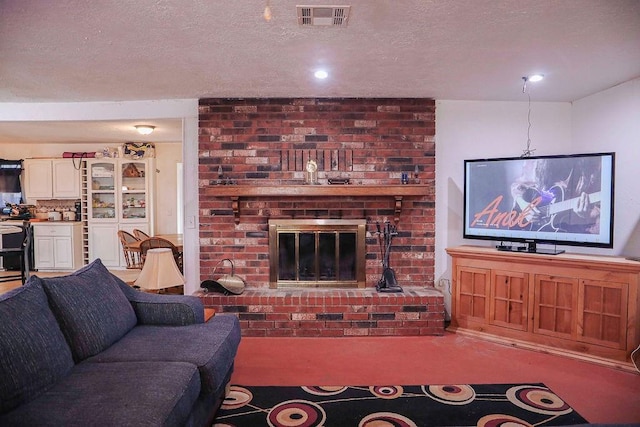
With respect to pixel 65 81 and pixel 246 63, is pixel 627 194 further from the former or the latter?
pixel 65 81

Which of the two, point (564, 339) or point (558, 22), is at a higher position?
point (558, 22)

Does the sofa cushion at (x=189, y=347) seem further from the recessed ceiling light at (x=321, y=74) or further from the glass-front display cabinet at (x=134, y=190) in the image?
the glass-front display cabinet at (x=134, y=190)

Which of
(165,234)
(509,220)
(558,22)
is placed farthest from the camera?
(165,234)

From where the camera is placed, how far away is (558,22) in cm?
212

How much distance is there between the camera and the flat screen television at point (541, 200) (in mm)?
3039

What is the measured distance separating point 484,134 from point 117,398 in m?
3.75

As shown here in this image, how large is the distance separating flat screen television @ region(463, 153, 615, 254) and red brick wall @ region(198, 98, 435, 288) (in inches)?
17.7

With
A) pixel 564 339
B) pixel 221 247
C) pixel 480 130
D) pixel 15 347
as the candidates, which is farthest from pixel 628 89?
pixel 15 347

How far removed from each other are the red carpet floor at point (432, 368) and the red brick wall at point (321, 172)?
76 cm

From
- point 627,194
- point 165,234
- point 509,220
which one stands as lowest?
point 165,234

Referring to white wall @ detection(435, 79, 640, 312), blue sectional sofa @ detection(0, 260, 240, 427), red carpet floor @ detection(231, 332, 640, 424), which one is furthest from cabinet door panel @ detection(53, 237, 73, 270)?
white wall @ detection(435, 79, 640, 312)

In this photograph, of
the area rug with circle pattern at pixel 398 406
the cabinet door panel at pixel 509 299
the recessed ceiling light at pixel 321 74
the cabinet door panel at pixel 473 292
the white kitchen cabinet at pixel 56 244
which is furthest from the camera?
the white kitchen cabinet at pixel 56 244

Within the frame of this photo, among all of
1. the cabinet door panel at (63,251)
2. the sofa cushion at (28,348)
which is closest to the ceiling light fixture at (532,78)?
the sofa cushion at (28,348)

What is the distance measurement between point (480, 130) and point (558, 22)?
69.4 inches
